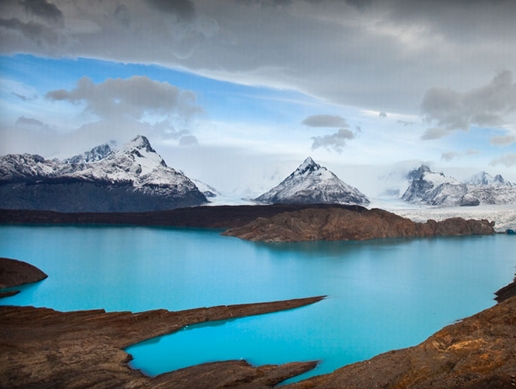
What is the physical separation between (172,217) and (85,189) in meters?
59.2

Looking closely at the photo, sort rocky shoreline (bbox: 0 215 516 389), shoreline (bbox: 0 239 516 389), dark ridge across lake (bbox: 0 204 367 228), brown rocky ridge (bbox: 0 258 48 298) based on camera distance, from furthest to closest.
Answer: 1. dark ridge across lake (bbox: 0 204 367 228)
2. brown rocky ridge (bbox: 0 258 48 298)
3. shoreline (bbox: 0 239 516 389)
4. rocky shoreline (bbox: 0 215 516 389)

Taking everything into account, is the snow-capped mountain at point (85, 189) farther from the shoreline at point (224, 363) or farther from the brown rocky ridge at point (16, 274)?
the shoreline at point (224, 363)

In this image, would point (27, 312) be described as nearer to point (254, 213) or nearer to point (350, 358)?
point (350, 358)

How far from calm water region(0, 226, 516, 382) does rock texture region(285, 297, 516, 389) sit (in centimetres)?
509

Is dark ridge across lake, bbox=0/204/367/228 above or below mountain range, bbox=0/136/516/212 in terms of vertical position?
below

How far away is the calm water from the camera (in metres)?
25.9

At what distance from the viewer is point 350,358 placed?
23.8 m

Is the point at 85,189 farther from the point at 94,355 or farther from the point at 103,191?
the point at 94,355

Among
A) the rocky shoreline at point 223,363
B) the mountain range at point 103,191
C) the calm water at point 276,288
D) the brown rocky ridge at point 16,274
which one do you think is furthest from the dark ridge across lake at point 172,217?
the rocky shoreline at point 223,363


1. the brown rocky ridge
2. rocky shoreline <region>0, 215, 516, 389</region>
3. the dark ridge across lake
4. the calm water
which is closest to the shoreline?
rocky shoreline <region>0, 215, 516, 389</region>

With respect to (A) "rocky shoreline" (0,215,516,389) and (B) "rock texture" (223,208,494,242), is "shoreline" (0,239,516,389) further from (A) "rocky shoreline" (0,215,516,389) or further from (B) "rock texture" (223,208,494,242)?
(B) "rock texture" (223,208,494,242)

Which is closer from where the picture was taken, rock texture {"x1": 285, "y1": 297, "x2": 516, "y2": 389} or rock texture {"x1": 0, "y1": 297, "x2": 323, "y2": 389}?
rock texture {"x1": 285, "y1": 297, "x2": 516, "y2": 389}

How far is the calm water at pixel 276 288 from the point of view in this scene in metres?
25.9

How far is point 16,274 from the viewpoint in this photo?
1726 inches
